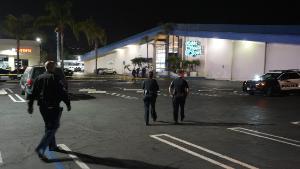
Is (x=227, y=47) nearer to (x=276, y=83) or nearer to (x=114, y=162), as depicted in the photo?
(x=276, y=83)

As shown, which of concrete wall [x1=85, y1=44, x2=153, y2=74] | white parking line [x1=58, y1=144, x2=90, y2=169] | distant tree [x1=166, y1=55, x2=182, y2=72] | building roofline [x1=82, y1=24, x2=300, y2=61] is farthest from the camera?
concrete wall [x1=85, y1=44, x2=153, y2=74]

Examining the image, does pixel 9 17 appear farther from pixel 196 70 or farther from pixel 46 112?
pixel 46 112

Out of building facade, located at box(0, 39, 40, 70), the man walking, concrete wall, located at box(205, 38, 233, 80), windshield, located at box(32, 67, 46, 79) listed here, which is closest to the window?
the man walking

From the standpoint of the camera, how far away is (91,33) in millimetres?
58375

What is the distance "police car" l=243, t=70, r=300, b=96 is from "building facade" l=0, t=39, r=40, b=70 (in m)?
36.5

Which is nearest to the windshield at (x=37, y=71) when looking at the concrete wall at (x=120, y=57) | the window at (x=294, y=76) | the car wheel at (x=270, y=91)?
the car wheel at (x=270, y=91)

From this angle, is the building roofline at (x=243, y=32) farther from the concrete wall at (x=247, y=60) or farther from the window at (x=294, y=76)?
the window at (x=294, y=76)

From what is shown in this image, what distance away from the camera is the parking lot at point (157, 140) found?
6.62 metres

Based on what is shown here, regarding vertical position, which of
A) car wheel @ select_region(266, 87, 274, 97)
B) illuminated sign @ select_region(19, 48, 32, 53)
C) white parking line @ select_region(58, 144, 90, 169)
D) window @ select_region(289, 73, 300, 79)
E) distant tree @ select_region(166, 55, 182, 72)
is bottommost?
white parking line @ select_region(58, 144, 90, 169)

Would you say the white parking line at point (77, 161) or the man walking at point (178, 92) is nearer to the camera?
the white parking line at point (77, 161)

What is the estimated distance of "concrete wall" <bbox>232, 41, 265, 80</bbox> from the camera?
40406mm

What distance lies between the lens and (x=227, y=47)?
45438 millimetres

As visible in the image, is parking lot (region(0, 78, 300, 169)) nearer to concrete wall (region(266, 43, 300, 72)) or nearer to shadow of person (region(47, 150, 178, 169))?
shadow of person (region(47, 150, 178, 169))

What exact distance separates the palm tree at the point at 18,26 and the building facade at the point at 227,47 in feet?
64.2
